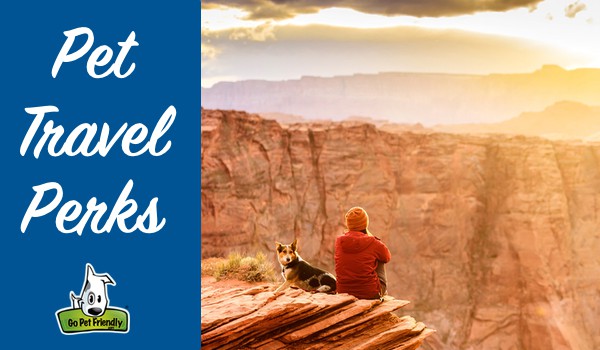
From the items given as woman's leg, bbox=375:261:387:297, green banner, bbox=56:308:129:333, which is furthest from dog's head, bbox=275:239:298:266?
green banner, bbox=56:308:129:333

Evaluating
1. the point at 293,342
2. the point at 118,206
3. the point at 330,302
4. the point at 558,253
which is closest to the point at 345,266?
the point at 330,302

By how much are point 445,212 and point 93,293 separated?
4185cm

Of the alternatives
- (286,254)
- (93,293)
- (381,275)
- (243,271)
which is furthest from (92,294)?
(243,271)

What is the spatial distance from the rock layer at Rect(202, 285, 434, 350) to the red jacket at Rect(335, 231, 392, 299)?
17 cm

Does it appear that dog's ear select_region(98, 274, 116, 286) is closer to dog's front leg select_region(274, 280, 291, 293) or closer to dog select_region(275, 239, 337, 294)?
Result: dog's front leg select_region(274, 280, 291, 293)

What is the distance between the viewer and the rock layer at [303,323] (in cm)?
714

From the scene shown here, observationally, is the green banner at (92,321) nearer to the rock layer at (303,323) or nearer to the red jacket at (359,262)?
the rock layer at (303,323)

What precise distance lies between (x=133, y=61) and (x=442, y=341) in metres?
37.7

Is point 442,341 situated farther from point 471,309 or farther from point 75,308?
point 75,308

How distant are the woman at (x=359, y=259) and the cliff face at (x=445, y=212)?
31.1m

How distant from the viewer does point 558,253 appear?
43.7 metres

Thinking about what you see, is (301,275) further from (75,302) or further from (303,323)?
(75,302)

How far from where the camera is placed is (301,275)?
8.44m

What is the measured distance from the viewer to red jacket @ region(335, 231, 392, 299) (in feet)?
25.1
